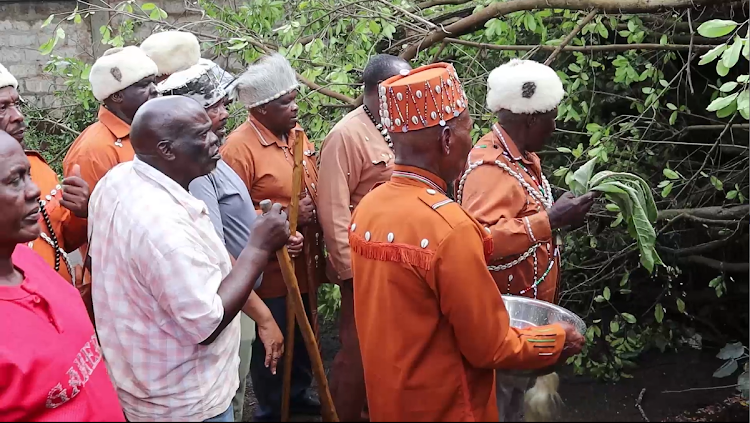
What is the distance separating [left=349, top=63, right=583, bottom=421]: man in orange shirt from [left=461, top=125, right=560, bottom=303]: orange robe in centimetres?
84

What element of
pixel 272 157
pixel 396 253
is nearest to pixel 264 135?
pixel 272 157

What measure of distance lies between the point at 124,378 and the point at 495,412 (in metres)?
1.23

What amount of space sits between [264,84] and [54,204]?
1303 millimetres

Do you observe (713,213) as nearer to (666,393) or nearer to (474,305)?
(666,393)

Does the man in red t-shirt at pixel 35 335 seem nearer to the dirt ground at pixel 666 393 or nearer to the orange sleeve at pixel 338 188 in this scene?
the orange sleeve at pixel 338 188

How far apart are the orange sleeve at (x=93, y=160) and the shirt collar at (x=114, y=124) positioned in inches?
1.9

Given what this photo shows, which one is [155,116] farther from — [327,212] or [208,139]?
[327,212]

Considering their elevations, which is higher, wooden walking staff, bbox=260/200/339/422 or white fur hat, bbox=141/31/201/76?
white fur hat, bbox=141/31/201/76

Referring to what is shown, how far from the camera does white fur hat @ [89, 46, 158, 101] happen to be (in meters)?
3.98

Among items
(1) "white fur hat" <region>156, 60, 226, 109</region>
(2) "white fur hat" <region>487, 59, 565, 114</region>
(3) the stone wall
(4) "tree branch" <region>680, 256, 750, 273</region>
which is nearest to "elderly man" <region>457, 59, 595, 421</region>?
(2) "white fur hat" <region>487, 59, 565, 114</region>

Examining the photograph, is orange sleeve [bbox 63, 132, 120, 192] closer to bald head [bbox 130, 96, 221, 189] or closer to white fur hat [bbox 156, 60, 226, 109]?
white fur hat [bbox 156, 60, 226, 109]

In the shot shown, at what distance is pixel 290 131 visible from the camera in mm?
4289

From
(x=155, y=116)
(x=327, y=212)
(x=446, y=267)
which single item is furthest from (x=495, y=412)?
(x=327, y=212)

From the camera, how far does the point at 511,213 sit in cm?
331
